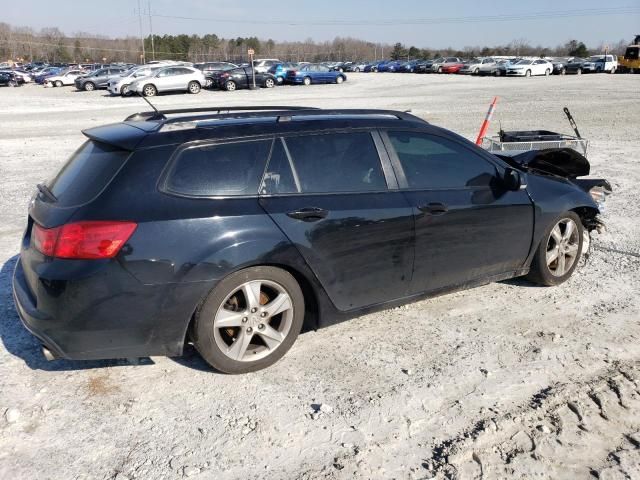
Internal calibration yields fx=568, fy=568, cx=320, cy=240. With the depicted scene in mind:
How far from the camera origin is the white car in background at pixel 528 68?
160 ft

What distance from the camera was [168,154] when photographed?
11.2 ft

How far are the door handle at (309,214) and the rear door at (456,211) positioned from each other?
0.74 m

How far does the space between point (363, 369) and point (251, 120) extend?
6.11ft

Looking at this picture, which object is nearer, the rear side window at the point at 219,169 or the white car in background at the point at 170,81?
the rear side window at the point at 219,169

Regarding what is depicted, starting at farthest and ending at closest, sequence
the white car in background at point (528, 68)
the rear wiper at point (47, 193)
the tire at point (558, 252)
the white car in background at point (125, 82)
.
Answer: the white car in background at point (528, 68) → the white car in background at point (125, 82) → the tire at point (558, 252) → the rear wiper at point (47, 193)

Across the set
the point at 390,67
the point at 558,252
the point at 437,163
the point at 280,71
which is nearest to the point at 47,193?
the point at 437,163

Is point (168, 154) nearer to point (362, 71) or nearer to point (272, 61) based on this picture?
point (272, 61)

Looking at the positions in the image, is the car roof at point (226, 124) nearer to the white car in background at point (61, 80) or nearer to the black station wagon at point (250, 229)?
the black station wagon at point (250, 229)

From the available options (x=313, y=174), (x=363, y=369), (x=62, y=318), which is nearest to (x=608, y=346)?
(x=363, y=369)

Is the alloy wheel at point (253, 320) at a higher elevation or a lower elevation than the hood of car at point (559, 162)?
lower

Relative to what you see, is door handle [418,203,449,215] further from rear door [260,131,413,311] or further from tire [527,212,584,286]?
tire [527,212,584,286]

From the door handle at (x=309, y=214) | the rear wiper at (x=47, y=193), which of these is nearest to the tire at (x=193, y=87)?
the rear wiper at (x=47, y=193)

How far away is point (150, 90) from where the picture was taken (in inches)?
1212

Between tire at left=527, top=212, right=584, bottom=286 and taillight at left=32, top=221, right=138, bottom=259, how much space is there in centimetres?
346
